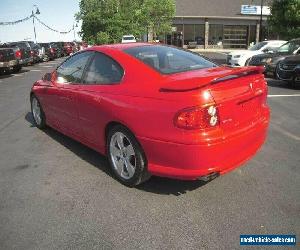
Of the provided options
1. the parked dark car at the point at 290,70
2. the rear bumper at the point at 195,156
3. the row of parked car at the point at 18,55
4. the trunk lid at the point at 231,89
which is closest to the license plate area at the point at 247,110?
the trunk lid at the point at 231,89

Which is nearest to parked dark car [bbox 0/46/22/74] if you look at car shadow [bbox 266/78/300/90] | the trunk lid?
car shadow [bbox 266/78/300/90]

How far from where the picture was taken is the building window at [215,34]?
4650 centimetres

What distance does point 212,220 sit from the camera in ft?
11.7

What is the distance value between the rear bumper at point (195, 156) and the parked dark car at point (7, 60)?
54.4 feet

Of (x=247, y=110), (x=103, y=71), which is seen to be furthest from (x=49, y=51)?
(x=247, y=110)

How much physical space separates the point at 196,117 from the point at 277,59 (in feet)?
38.6

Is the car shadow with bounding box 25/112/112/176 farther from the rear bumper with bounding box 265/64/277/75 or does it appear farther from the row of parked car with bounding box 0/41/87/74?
the row of parked car with bounding box 0/41/87/74

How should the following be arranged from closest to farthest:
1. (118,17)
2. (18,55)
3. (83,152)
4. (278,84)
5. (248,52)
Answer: (83,152)
(278,84)
(248,52)
(18,55)
(118,17)

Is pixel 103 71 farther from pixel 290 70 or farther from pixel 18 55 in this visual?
pixel 18 55

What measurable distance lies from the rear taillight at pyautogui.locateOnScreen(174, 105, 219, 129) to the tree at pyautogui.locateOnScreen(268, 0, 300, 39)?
2021cm

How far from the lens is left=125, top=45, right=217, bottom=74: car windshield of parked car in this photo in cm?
427

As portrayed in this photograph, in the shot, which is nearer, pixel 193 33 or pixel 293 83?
pixel 293 83

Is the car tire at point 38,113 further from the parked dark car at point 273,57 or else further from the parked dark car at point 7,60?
the parked dark car at point 7,60

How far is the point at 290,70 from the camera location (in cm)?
1167
